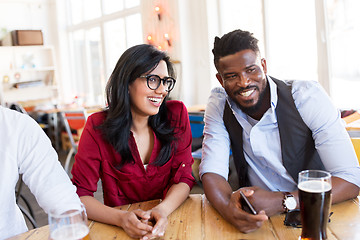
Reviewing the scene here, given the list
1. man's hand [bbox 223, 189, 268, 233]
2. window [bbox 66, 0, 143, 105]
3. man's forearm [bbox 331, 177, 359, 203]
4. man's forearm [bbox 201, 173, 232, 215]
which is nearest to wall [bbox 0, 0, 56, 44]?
window [bbox 66, 0, 143, 105]

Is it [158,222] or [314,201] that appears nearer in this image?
[314,201]

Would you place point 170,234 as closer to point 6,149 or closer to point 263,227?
point 263,227

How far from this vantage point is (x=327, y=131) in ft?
4.66

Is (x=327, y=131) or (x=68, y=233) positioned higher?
(x=327, y=131)

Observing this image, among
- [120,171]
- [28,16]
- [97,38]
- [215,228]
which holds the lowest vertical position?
[215,228]

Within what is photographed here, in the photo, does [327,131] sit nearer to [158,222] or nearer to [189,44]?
[158,222]

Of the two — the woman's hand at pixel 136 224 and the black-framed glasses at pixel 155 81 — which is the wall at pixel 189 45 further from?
the woman's hand at pixel 136 224

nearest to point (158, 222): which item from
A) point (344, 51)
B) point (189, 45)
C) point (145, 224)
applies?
point (145, 224)

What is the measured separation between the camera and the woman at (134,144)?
5.04 ft

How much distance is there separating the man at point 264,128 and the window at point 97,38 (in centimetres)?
494

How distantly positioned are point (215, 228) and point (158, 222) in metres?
0.18

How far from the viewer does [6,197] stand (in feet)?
4.08

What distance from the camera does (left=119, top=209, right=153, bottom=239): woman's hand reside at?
111cm

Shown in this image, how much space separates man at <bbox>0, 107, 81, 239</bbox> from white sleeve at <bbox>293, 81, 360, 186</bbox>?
3.10 ft
